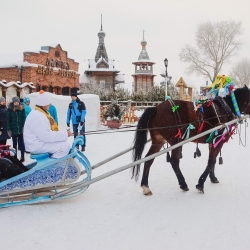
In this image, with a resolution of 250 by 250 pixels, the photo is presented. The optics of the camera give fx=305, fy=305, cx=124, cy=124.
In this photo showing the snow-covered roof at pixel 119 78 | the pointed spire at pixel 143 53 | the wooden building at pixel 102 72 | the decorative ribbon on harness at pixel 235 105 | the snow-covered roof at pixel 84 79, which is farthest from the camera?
the pointed spire at pixel 143 53

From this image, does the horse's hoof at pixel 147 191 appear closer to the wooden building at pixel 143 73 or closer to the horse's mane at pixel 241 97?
the horse's mane at pixel 241 97

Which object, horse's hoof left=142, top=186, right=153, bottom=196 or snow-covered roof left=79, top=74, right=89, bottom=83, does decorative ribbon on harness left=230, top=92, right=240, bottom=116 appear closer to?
horse's hoof left=142, top=186, right=153, bottom=196

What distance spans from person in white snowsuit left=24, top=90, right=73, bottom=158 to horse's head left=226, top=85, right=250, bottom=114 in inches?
110

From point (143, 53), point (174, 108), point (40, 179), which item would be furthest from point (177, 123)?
point (143, 53)

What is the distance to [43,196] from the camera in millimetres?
4039

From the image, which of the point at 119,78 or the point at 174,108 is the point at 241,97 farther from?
the point at 119,78

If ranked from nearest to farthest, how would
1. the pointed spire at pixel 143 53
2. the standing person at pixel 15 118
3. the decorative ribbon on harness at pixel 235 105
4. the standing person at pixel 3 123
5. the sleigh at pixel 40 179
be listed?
the sleigh at pixel 40 179 < the decorative ribbon on harness at pixel 235 105 < the standing person at pixel 3 123 < the standing person at pixel 15 118 < the pointed spire at pixel 143 53

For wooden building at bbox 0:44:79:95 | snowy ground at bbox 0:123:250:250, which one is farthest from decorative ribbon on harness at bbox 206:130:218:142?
wooden building at bbox 0:44:79:95

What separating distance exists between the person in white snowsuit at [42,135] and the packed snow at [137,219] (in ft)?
2.48

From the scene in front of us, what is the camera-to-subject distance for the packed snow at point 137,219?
3066mm

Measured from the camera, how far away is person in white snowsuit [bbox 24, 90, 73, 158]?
3914 millimetres

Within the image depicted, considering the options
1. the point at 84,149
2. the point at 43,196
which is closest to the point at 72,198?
the point at 43,196

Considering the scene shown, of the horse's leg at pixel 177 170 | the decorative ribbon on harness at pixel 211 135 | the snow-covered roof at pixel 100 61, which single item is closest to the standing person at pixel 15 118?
the horse's leg at pixel 177 170

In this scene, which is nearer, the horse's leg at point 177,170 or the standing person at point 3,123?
the horse's leg at point 177,170
